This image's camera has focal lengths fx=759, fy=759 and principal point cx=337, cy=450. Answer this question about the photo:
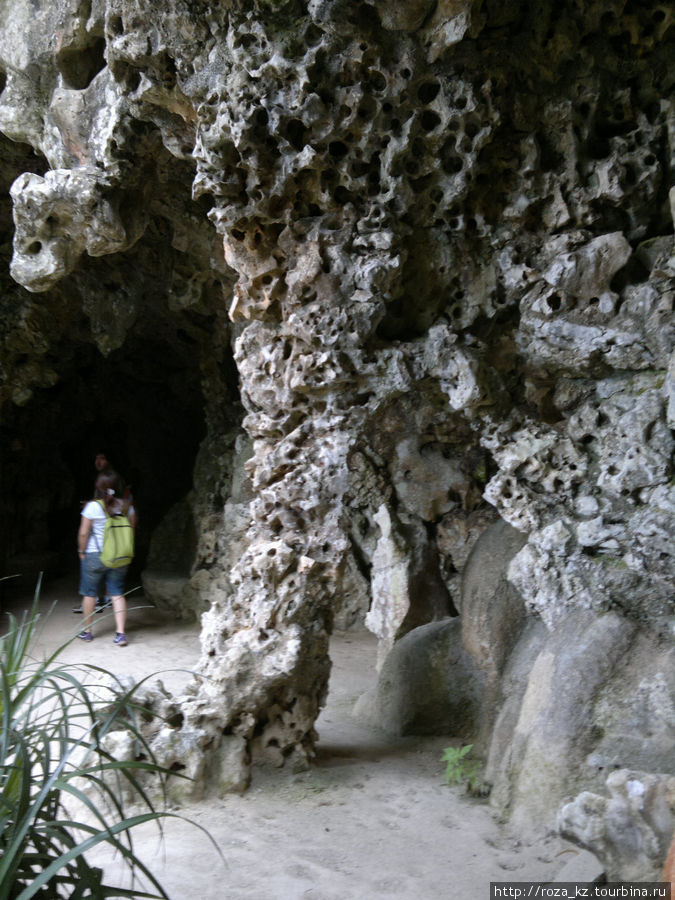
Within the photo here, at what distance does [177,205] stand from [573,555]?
13.4 feet

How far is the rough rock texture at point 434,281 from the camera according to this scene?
3.66 meters

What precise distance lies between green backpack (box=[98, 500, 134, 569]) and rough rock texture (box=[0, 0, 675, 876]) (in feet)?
8.14

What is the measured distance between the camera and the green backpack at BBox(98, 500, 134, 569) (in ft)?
21.4

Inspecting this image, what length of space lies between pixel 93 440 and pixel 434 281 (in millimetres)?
8180

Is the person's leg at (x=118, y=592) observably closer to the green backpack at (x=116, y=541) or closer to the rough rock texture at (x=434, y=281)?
the green backpack at (x=116, y=541)

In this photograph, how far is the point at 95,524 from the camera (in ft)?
21.4

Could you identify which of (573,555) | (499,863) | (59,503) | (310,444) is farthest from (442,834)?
(59,503)

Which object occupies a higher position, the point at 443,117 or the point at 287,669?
the point at 443,117

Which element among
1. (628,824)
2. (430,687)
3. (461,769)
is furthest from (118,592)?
(628,824)

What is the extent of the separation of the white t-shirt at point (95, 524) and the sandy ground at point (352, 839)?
2.79 m

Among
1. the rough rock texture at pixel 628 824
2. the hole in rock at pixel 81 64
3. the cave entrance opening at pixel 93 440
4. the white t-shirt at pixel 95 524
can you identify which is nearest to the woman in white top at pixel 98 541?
the white t-shirt at pixel 95 524

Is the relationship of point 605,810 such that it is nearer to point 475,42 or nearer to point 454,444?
point 454,444

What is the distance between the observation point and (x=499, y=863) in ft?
10.4

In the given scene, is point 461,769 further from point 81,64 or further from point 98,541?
point 81,64
